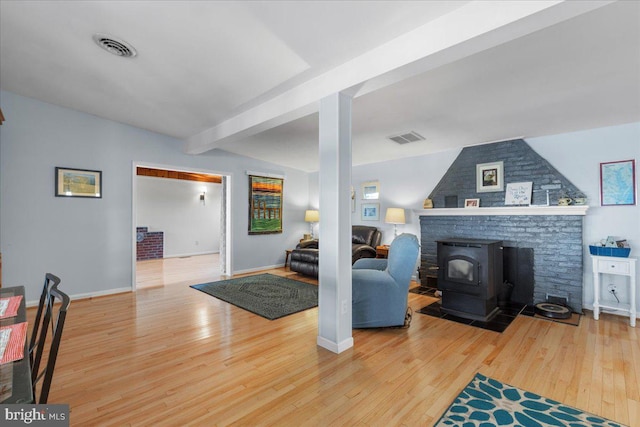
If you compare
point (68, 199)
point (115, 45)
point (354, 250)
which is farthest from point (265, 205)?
point (115, 45)

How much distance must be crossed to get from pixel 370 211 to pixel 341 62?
3.89 metres

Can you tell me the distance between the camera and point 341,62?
8.47 feet

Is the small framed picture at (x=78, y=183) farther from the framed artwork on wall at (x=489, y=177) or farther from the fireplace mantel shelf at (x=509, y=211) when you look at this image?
the framed artwork on wall at (x=489, y=177)

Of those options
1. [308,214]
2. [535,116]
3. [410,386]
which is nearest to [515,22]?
[535,116]

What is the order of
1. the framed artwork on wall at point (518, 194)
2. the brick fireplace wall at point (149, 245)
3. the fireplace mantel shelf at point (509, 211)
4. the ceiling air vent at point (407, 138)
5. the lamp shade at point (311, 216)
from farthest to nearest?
1. the brick fireplace wall at point (149, 245)
2. the lamp shade at point (311, 216)
3. the ceiling air vent at point (407, 138)
4. the framed artwork on wall at point (518, 194)
5. the fireplace mantel shelf at point (509, 211)

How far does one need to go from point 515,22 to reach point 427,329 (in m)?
2.78

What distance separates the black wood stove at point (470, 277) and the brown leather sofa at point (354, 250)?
1.70 m

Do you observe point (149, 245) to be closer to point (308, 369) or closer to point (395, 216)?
point (395, 216)

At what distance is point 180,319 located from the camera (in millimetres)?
3516

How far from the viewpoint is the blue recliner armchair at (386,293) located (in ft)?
10.3

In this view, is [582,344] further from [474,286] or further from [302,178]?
[302,178]
